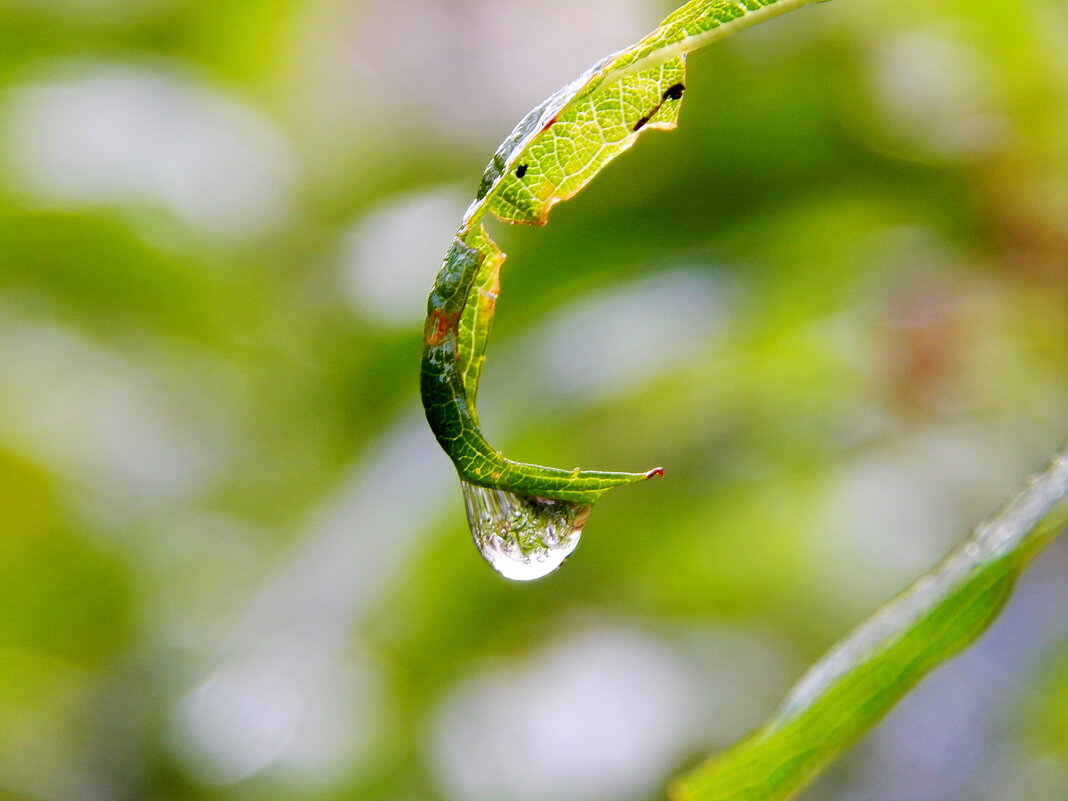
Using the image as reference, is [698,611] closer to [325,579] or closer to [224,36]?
[325,579]

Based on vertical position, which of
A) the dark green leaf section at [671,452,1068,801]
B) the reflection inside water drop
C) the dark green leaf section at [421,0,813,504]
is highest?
the dark green leaf section at [421,0,813,504]

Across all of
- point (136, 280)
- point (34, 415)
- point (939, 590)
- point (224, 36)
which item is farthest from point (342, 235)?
point (939, 590)

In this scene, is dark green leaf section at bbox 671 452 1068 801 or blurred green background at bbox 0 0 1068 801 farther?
blurred green background at bbox 0 0 1068 801

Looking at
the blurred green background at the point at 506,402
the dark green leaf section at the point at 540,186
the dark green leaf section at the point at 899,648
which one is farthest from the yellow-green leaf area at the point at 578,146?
the blurred green background at the point at 506,402

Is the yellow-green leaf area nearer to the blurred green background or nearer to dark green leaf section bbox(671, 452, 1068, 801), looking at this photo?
dark green leaf section bbox(671, 452, 1068, 801)

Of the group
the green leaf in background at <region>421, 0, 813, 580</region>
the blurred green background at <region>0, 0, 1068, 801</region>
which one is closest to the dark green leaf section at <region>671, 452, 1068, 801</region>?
the green leaf in background at <region>421, 0, 813, 580</region>

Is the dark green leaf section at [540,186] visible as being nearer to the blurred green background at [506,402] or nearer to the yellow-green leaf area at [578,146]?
the yellow-green leaf area at [578,146]
